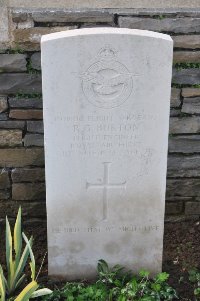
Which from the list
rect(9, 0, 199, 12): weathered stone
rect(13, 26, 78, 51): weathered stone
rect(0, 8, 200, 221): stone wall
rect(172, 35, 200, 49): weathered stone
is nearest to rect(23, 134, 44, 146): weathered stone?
rect(0, 8, 200, 221): stone wall

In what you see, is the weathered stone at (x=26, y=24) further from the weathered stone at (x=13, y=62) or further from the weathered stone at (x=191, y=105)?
the weathered stone at (x=191, y=105)

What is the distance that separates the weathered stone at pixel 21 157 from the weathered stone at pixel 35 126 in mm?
130

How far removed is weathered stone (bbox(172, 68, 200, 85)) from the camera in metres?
3.29

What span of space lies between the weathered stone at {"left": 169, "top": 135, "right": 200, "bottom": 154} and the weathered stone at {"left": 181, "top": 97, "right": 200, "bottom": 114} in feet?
0.57

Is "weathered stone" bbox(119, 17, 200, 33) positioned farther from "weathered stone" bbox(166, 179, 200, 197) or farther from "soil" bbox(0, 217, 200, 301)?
"soil" bbox(0, 217, 200, 301)

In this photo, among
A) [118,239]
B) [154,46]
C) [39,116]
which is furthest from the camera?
[39,116]

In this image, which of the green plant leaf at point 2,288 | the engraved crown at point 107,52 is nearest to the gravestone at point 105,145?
the engraved crown at point 107,52

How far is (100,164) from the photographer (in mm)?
2877

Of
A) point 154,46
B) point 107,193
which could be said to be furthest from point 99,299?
point 154,46

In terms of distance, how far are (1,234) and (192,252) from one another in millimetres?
1252

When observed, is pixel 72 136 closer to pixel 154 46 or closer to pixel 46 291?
pixel 154 46

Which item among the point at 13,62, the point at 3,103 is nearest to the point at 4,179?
the point at 3,103

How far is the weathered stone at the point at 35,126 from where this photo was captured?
11.0 feet

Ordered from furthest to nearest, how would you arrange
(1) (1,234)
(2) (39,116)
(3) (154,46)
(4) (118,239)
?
(1) (1,234)
(2) (39,116)
(4) (118,239)
(3) (154,46)
